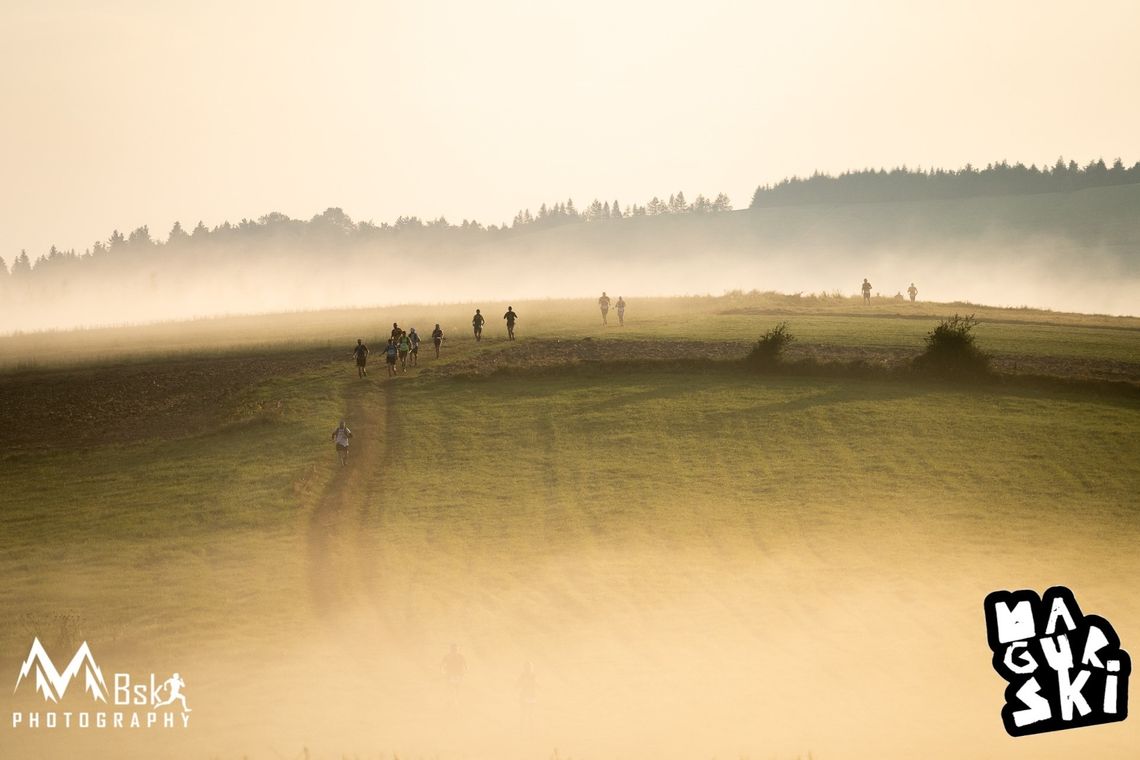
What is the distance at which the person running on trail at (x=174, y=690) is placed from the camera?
2696cm

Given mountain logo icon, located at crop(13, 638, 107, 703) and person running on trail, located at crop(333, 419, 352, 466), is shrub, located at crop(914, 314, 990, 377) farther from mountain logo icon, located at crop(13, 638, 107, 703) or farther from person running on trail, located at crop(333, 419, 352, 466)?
mountain logo icon, located at crop(13, 638, 107, 703)

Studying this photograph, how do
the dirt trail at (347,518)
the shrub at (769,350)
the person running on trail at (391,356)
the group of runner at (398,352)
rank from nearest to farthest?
the dirt trail at (347,518)
the group of runner at (398,352)
the shrub at (769,350)
the person running on trail at (391,356)

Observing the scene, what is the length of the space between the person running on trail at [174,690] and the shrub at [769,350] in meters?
38.0

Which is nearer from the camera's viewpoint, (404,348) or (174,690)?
(174,690)

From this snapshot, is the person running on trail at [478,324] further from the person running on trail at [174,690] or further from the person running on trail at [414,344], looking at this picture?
the person running on trail at [174,690]

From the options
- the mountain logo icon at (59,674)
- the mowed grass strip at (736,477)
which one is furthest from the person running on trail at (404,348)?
the mountain logo icon at (59,674)

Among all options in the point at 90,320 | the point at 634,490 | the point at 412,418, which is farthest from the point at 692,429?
the point at 90,320

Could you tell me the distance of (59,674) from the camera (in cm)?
2838

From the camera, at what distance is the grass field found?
2664 centimetres

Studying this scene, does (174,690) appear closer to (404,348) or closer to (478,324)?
(404,348)
